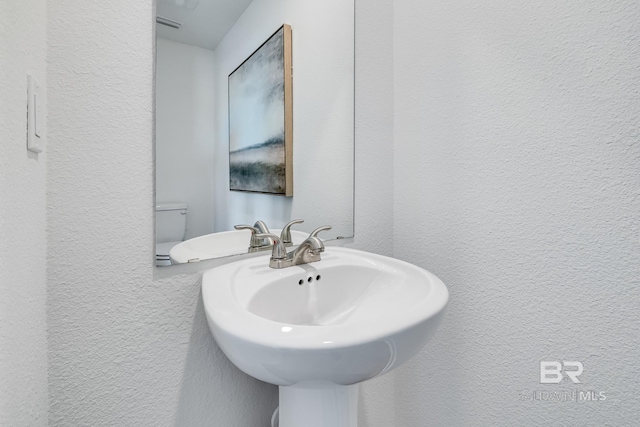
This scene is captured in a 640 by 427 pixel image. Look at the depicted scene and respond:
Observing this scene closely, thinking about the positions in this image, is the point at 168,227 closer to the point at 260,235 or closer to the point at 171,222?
the point at 171,222

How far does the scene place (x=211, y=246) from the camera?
85 centimetres

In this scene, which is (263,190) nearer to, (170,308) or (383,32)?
(170,308)

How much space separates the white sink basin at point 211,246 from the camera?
774 millimetres

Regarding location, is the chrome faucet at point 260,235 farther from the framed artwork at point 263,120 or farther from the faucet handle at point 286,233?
the framed artwork at point 263,120

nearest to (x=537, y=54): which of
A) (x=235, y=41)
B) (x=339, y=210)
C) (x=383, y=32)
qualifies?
(x=383, y=32)

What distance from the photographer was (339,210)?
1.11m

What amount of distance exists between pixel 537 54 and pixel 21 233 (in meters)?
1.15

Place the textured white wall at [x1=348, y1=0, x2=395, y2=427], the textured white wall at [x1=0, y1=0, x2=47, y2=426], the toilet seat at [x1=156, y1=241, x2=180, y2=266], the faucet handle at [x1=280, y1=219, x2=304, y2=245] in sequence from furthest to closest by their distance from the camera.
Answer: the textured white wall at [x1=348, y1=0, x2=395, y2=427] < the faucet handle at [x1=280, y1=219, x2=304, y2=245] < the toilet seat at [x1=156, y1=241, x2=180, y2=266] < the textured white wall at [x1=0, y1=0, x2=47, y2=426]

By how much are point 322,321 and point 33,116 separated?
741 millimetres

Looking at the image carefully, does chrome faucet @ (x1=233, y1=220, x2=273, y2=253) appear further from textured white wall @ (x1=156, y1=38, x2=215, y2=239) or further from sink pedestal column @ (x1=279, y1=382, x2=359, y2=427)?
sink pedestal column @ (x1=279, y1=382, x2=359, y2=427)

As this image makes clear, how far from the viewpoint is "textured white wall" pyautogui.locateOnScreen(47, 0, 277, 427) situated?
631 millimetres
